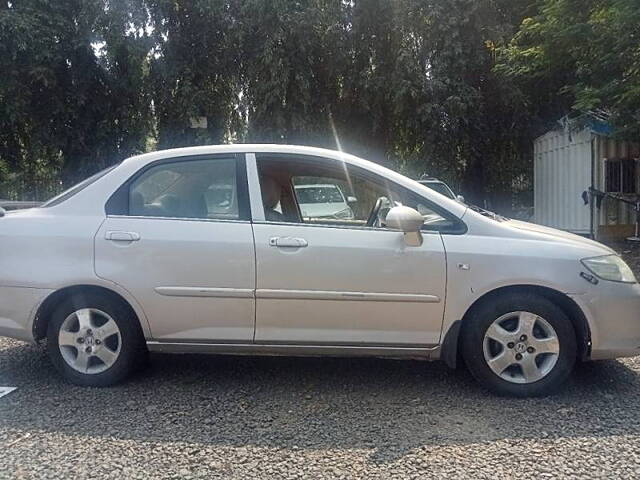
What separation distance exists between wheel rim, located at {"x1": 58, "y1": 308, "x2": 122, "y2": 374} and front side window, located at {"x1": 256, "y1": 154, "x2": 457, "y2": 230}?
1.38 m

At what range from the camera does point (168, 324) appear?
151 inches

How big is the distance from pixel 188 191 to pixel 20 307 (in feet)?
4.68

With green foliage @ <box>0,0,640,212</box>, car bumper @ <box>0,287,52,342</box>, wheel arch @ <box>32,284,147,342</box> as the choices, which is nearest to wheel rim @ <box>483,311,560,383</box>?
wheel arch @ <box>32,284,147,342</box>

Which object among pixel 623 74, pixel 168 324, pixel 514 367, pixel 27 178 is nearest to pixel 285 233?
pixel 168 324

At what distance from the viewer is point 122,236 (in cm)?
380

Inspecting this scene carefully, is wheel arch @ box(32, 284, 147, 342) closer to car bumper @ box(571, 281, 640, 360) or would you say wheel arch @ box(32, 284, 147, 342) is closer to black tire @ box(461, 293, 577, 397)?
black tire @ box(461, 293, 577, 397)

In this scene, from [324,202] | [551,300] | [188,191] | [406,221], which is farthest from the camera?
[324,202]

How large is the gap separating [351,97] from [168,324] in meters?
13.1

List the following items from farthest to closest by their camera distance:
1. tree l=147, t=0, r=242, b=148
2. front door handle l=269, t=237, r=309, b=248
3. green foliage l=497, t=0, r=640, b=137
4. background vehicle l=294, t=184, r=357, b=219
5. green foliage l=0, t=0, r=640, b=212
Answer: tree l=147, t=0, r=242, b=148 < green foliage l=0, t=0, r=640, b=212 < green foliage l=497, t=0, r=640, b=137 < background vehicle l=294, t=184, r=357, b=219 < front door handle l=269, t=237, r=309, b=248

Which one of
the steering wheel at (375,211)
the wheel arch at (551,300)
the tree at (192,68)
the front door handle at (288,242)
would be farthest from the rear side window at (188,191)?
the tree at (192,68)

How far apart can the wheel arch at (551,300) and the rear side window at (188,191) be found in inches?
64.2

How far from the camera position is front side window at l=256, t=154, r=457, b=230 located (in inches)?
153

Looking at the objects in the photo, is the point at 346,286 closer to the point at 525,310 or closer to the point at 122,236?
the point at 525,310

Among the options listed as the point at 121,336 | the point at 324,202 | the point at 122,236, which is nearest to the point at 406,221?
the point at 324,202
